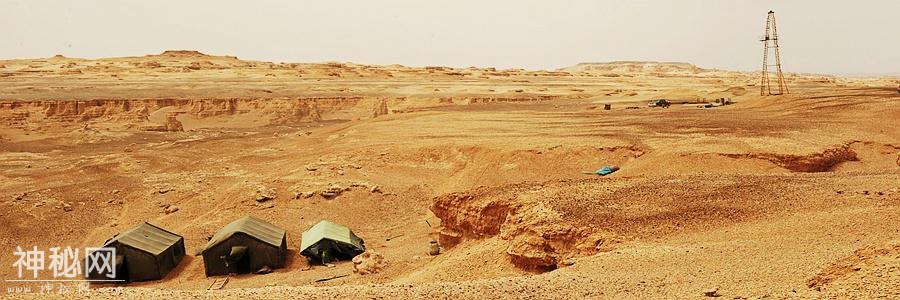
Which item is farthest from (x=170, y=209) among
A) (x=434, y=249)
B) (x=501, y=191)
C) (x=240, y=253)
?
(x=501, y=191)

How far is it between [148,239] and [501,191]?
8751 millimetres

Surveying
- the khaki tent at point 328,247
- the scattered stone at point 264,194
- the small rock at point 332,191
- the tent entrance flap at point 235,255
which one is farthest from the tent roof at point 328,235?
the scattered stone at point 264,194

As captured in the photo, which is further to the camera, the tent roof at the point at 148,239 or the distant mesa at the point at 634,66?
the distant mesa at the point at 634,66

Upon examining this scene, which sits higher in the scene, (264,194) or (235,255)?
(264,194)

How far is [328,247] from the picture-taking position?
1567 centimetres

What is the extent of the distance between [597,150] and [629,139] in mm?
1872

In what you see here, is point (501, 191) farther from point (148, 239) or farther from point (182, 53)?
point (182, 53)

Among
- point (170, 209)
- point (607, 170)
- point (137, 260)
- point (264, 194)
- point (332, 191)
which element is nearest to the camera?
point (137, 260)

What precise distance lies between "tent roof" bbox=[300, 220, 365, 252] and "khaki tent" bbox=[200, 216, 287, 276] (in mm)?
839

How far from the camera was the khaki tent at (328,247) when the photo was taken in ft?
51.2

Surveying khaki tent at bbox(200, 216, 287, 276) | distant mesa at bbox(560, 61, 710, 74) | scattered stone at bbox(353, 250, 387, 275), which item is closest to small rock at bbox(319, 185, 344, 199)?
khaki tent at bbox(200, 216, 287, 276)

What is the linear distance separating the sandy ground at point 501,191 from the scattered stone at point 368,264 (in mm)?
202

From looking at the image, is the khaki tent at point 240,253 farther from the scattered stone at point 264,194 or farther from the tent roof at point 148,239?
the scattered stone at point 264,194

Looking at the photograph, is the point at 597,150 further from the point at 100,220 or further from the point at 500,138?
the point at 100,220
